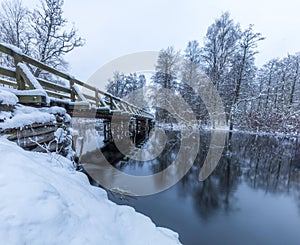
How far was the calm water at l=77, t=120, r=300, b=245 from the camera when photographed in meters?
3.45

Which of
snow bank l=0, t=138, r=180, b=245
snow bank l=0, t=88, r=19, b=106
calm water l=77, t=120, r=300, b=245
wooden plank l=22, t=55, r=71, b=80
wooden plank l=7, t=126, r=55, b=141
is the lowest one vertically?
calm water l=77, t=120, r=300, b=245

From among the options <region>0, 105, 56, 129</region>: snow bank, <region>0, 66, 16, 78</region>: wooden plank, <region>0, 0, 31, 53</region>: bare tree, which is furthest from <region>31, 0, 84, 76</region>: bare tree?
<region>0, 105, 56, 129</region>: snow bank

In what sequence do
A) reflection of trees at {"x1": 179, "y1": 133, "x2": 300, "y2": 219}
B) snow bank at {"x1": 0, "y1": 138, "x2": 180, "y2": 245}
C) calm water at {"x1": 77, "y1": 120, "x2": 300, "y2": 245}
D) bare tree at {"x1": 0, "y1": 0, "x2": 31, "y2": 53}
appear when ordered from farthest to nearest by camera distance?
bare tree at {"x1": 0, "y1": 0, "x2": 31, "y2": 53}, reflection of trees at {"x1": 179, "y1": 133, "x2": 300, "y2": 219}, calm water at {"x1": 77, "y1": 120, "x2": 300, "y2": 245}, snow bank at {"x1": 0, "y1": 138, "x2": 180, "y2": 245}

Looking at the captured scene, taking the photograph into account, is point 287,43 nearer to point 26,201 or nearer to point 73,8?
point 73,8

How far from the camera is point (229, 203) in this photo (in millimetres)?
4633

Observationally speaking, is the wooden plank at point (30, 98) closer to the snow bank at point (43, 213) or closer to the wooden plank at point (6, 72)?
the wooden plank at point (6, 72)

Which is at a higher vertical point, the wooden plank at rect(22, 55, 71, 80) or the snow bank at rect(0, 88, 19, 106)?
the wooden plank at rect(22, 55, 71, 80)

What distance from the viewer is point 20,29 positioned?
40.2ft

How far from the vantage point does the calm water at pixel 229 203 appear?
345 centimetres

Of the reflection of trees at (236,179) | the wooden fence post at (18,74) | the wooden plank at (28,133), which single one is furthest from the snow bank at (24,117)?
the reflection of trees at (236,179)

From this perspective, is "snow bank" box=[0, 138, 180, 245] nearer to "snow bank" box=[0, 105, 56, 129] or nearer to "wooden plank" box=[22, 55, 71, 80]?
Result: "snow bank" box=[0, 105, 56, 129]

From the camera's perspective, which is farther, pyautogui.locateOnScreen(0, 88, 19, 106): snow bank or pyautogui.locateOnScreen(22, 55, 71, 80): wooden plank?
pyautogui.locateOnScreen(22, 55, 71, 80): wooden plank

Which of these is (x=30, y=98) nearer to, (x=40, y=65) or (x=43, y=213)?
(x=40, y=65)

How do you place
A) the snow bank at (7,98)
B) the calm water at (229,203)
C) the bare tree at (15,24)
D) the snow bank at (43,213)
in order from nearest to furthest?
the snow bank at (43,213), the snow bank at (7,98), the calm water at (229,203), the bare tree at (15,24)
